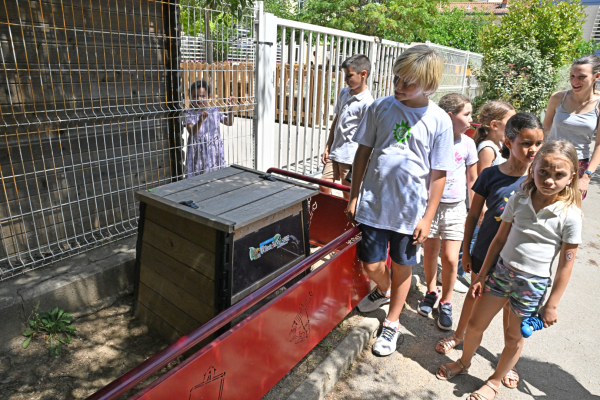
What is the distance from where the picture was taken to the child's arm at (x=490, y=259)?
2.40 meters

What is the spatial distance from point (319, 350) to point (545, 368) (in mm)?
1585

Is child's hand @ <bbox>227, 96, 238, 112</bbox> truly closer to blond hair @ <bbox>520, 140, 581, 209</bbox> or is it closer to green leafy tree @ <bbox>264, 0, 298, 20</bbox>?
blond hair @ <bbox>520, 140, 581, 209</bbox>

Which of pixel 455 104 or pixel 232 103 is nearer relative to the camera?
pixel 455 104

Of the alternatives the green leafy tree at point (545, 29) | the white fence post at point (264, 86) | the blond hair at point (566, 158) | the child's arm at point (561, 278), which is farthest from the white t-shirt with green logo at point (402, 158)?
the green leafy tree at point (545, 29)

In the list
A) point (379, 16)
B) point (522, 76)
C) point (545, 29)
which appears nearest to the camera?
point (522, 76)

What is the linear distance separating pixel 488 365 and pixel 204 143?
10.0 feet

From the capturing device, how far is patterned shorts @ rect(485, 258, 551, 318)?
2.25 metres

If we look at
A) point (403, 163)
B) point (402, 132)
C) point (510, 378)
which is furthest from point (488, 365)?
point (402, 132)

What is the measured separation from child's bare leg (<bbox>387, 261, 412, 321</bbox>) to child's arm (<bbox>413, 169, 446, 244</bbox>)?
289 mm

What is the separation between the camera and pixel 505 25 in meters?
13.6

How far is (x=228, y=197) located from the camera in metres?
2.81

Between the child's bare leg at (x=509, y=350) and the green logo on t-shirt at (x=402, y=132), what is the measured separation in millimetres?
1180

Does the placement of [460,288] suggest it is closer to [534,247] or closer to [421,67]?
[534,247]

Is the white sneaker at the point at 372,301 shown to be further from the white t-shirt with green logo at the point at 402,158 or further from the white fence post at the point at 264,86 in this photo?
the white fence post at the point at 264,86
